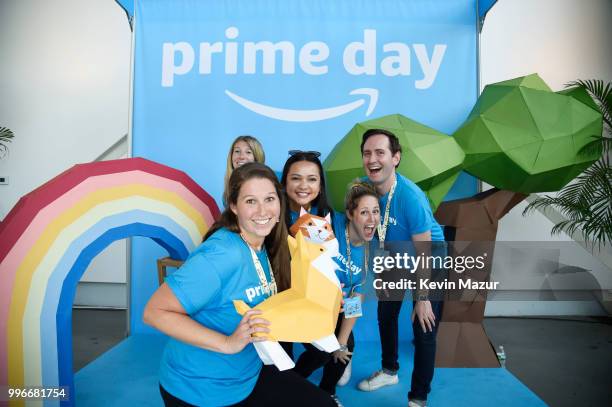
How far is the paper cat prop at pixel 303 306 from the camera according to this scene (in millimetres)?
1280

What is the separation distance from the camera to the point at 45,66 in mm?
4961

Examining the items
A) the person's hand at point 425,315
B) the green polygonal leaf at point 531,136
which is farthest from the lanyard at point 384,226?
the green polygonal leaf at point 531,136

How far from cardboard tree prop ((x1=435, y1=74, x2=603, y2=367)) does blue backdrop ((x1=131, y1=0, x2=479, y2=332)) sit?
62 cm

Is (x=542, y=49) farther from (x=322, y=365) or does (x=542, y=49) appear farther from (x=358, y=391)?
(x=322, y=365)

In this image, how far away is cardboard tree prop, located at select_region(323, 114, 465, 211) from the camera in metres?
2.85

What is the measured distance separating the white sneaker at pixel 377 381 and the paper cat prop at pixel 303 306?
140 cm

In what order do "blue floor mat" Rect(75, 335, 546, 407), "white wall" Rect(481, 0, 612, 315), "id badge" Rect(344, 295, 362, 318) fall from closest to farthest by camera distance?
"id badge" Rect(344, 295, 362, 318) < "blue floor mat" Rect(75, 335, 546, 407) < "white wall" Rect(481, 0, 612, 315)

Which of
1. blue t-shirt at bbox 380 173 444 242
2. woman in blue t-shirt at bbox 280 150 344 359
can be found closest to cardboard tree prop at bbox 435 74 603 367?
blue t-shirt at bbox 380 173 444 242

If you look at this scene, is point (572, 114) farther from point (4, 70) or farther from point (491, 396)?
point (4, 70)

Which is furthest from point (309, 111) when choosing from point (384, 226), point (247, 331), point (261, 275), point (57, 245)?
point (247, 331)

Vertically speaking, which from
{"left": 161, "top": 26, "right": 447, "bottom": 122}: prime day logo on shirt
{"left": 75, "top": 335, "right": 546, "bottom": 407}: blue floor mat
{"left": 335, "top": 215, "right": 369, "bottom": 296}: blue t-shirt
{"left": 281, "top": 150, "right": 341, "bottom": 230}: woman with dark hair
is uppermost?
{"left": 161, "top": 26, "right": 447, "bottom": 122}: prime day logo on shirt

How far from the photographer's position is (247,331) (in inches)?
49.9

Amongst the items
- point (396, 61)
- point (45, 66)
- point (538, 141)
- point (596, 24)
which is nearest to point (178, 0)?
point (396, 61)

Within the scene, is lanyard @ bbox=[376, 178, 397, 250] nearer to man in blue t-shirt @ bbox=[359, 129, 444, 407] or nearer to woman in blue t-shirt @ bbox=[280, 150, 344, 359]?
man in blue t-shirt @ bbox=[359, 129, 444, 407]
